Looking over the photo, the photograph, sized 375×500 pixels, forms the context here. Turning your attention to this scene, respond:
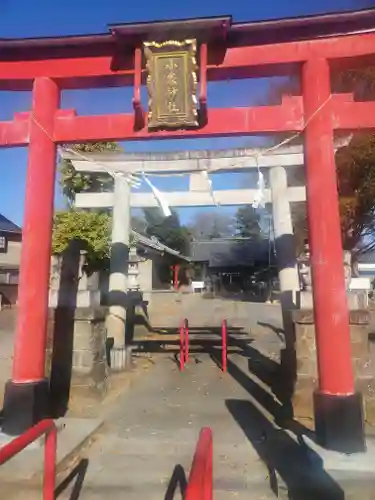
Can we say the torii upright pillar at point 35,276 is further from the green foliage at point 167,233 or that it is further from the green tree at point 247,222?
the green tree at point 247,222

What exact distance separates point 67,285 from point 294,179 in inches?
468

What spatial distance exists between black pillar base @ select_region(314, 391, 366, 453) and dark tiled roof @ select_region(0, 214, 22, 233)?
26.5 m

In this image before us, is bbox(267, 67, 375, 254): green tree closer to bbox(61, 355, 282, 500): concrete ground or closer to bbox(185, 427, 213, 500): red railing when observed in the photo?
bbox(61, 355, 282, 500): concrete ground

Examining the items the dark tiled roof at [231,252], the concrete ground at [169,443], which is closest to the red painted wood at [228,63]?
the concrete ground at [169,443]

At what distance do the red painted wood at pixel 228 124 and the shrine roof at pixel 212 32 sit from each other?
33.8 inches

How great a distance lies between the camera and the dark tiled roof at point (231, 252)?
37156 mm

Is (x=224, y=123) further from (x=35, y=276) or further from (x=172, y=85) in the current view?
(x=35, y=276)

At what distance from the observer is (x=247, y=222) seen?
50.5m

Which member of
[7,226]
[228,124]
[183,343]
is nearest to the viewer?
[228,124]

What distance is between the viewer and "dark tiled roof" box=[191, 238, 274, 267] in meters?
37.2

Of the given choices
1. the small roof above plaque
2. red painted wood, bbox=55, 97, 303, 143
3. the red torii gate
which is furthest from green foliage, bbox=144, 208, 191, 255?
the small roof above plaque

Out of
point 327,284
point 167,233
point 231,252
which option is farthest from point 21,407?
point 167,233

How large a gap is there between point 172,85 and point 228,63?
2.62ft

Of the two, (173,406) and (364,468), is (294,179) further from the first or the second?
(364,468)
